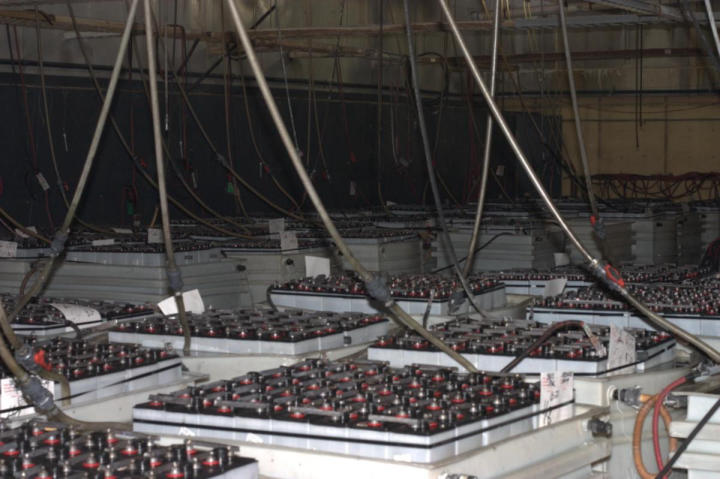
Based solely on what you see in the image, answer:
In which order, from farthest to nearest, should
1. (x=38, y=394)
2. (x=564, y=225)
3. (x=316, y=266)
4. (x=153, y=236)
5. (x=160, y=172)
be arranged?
(x=153, y=236), (x=316, y=266), (x=160, y=172), (x=564, y=225), (x=38, y=394)

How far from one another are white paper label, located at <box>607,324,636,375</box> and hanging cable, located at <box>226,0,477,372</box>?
1.33ft

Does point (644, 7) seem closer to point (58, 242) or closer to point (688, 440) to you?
point (58, 242)

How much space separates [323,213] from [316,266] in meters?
2.71

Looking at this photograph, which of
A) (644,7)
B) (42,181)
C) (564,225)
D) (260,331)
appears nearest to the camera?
(564,225)

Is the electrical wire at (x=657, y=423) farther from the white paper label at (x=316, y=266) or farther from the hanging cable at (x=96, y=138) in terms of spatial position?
the white paper label at (x=316, y=266)

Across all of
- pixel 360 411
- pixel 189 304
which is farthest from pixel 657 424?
pixel 189 304

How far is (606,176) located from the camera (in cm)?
1562

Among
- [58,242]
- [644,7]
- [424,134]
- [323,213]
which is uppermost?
[644,7]

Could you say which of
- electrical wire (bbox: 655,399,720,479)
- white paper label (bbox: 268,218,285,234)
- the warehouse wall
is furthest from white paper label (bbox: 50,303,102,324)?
the warehouse wall

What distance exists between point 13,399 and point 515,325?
1769mm

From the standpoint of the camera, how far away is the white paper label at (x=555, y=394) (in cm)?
286

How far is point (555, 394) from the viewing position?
291cm

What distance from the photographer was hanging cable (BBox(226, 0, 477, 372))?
8.49 ft

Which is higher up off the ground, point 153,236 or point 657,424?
point 153,236
